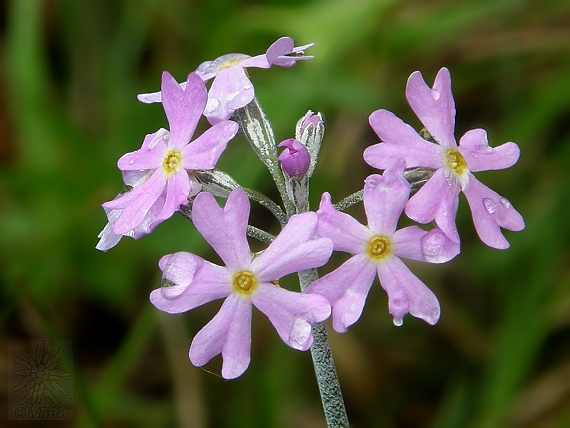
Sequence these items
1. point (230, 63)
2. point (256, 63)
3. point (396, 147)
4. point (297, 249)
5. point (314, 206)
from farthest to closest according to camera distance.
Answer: point (314, 206), point (230, 63), point (256, 63), point (396, 147), point (297, 249)

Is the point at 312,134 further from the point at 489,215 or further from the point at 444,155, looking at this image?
the point at 489,215

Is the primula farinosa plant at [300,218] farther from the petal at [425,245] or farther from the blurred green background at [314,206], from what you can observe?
the blurred green background at [314,206]

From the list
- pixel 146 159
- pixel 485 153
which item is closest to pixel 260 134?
pixel 146 159

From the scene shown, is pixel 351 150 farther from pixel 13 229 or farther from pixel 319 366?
pixel 319 366

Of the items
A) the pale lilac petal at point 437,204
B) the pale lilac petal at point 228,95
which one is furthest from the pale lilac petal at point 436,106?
the pale lilac petal at point 228,95

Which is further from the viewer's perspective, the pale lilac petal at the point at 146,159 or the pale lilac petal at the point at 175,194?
the pale lilac petal at the point at 146,159

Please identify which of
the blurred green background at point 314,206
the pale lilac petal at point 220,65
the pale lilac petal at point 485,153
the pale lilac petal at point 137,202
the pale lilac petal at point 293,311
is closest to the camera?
the pale lilac petal at point 293,311

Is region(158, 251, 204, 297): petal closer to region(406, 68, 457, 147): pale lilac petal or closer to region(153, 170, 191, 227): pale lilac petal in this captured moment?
region(153, 170, 191, 227): pale lilac petal
